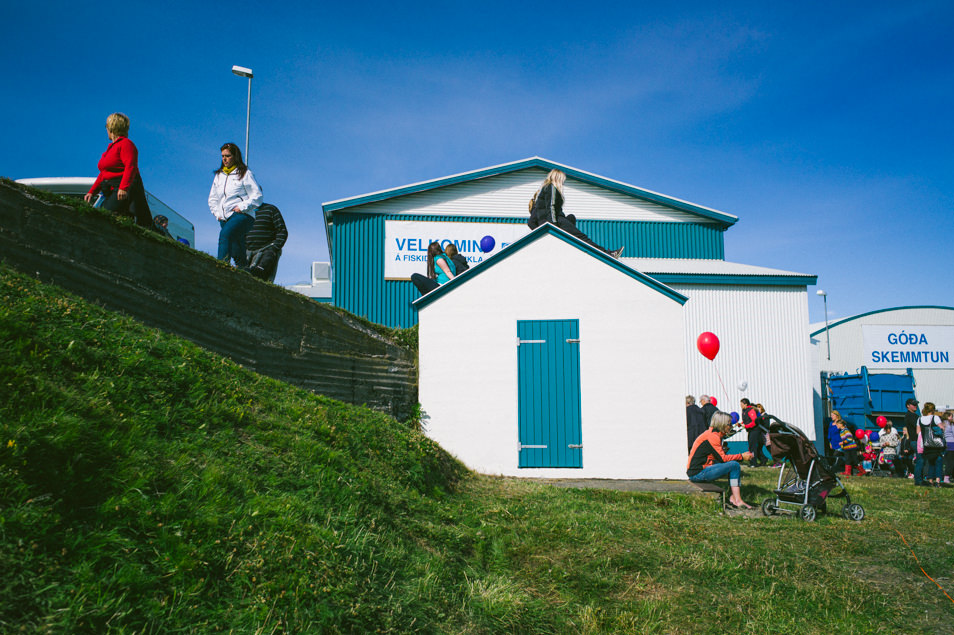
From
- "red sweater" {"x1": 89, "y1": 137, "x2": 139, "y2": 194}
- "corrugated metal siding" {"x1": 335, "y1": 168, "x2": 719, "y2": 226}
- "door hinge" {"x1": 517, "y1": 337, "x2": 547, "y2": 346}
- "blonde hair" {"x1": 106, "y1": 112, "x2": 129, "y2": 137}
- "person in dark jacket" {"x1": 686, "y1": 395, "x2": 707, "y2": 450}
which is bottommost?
"person in dark jacket" {"x1": 686, "y1": 395, "x2": 707, "y2": 450}

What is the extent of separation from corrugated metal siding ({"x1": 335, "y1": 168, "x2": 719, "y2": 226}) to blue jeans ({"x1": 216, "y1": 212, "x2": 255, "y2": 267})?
34.3ft

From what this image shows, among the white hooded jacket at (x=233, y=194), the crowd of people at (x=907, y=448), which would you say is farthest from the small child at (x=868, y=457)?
the white hooded jacket at (x=233, y=194)

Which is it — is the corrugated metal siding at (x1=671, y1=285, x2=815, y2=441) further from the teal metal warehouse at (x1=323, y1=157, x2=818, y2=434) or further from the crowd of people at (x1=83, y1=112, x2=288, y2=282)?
the crowd of people at (x1=83, y1=112, x2=288, y2=282)

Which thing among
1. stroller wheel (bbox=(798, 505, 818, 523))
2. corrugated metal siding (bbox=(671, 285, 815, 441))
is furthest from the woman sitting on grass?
corrugated metal siding (bbox=(671, 285, 815, 441))

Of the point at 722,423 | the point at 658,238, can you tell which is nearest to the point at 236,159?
the point at 722,423

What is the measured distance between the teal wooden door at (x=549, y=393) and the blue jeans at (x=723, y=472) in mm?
1746

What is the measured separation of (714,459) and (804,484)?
1104mm

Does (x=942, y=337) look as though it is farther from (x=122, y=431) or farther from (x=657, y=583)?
(x=122, y=431)

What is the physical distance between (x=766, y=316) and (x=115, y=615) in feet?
55.6

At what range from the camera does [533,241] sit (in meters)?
9.11

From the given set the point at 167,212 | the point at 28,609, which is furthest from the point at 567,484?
the point at 167,212

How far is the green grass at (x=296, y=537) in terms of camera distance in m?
2.27

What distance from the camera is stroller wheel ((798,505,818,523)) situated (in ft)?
22.9

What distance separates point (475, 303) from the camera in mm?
9039
